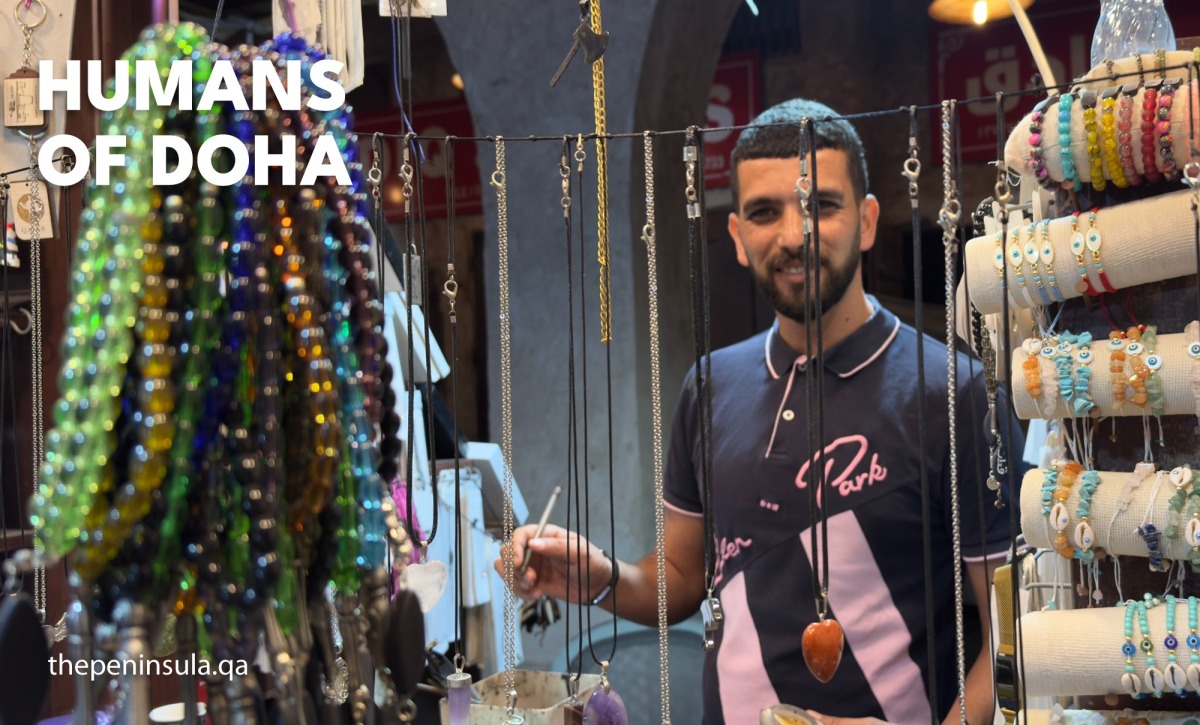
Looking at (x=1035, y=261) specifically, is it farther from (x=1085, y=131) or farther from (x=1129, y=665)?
(x=1129, y=665)

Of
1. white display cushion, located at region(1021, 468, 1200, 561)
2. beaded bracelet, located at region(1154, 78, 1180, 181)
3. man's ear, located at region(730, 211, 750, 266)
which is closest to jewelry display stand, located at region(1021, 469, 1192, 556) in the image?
white display cushion, located at region(1021, 468, 1200, 561)

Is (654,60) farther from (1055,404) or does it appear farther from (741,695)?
(1055,404)

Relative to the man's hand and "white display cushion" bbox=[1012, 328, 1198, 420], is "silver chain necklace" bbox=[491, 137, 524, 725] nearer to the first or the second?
the man's hand

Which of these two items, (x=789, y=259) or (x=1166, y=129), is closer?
(x=1166, y=129)

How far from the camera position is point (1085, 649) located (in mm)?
1014

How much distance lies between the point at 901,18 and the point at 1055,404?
4407 millimetres

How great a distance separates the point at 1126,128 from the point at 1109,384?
0.75 ft

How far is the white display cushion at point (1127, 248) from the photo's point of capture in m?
0.98

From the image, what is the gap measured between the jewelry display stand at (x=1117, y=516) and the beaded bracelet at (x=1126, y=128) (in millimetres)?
279

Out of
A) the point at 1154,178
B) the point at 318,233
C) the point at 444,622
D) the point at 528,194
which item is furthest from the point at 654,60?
the point at 318,233

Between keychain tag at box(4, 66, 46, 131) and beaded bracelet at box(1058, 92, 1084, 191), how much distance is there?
3.87ft

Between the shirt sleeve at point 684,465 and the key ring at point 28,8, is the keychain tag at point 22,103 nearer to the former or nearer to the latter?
the key ring at point 28,8

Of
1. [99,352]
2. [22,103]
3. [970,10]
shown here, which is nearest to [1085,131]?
[99,352]

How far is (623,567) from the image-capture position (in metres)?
1.75
